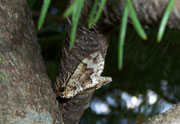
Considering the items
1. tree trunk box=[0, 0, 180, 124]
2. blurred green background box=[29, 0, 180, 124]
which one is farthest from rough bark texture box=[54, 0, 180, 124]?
blurred green background box=[29, 0, 180, 124]

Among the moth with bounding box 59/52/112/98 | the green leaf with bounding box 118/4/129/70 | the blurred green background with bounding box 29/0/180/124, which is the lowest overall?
the blurred green background with bounding box 29/0/180/124

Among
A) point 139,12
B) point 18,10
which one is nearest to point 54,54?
point 18,10

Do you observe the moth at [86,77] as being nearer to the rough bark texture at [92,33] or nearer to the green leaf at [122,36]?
the rough bark texture at [92,33]

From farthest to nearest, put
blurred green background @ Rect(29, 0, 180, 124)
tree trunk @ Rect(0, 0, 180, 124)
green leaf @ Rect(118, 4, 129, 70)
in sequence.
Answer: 1. blurred green background @ Rect(29, 0, 180, 124)
2. tree trunk @ Rect(0, 0, 180, 124)
3. green leaf @ Rect(118, 4, 129, 70)

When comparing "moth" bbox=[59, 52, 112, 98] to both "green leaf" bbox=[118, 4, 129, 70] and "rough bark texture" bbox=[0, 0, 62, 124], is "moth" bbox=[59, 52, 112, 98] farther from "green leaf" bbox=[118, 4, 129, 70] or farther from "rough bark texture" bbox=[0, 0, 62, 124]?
"green leaf" bbox=[118, 4, 129, 70]

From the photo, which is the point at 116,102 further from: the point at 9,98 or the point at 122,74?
the point at 9,98

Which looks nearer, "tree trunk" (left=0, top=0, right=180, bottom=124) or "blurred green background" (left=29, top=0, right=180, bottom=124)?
"tree trunk" (left=0, top=0, right=180, bottom=124)

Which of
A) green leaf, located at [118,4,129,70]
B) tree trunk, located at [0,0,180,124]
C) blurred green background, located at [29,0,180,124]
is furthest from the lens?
blurred green background, located at [29,0,180,124]
